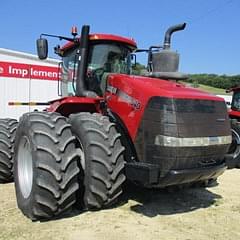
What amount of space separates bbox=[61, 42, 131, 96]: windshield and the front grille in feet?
4.32

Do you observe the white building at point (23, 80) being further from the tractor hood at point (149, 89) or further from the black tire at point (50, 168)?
the black tire at point (50, 168)

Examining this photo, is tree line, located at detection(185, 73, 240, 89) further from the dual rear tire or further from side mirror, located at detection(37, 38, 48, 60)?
the dual rear tire

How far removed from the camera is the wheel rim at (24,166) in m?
6.02

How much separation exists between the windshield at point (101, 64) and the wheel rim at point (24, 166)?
4.18ft

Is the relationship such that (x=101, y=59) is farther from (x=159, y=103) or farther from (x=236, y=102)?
(x=236, y=102)

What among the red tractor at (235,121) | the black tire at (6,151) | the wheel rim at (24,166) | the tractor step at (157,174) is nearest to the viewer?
the tractor step at (157,174)

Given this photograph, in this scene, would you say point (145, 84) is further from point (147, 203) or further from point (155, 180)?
point (147, 203)

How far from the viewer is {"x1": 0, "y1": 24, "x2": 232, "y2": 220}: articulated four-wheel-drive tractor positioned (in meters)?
5.33

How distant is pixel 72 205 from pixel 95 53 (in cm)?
229

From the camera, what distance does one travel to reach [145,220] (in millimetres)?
5500

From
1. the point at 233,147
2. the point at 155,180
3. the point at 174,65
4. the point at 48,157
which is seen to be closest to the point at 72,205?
the point at 48,157

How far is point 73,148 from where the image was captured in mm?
5484

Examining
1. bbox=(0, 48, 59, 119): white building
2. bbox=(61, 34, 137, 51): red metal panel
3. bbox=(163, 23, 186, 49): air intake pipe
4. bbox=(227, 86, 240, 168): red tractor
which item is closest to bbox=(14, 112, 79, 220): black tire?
bbox=(61, 34, 137, 51): red metal panel

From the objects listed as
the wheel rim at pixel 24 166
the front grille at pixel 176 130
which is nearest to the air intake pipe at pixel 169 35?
the front grille at pixel 176 130
